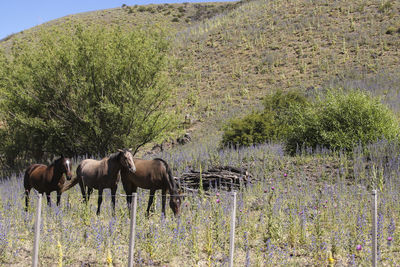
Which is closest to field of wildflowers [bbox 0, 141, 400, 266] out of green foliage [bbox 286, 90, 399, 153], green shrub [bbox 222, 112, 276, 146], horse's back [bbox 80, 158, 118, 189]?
horse's back [bbox 80, 158, 118, 189]

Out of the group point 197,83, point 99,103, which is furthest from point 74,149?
point 197,83

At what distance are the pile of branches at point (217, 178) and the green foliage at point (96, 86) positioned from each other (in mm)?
5526

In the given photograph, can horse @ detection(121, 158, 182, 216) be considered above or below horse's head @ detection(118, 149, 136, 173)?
below

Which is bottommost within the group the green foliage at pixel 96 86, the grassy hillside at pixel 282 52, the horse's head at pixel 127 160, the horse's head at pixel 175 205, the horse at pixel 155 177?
the horse's head at pixel 175 205

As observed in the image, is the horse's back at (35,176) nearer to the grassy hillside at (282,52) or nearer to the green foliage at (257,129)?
the green foliage at (257,129)

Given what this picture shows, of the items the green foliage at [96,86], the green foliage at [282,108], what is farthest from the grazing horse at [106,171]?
the green foliage at [282,108]

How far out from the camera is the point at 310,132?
13516 millimetres

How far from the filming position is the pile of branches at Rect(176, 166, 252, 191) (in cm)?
1024

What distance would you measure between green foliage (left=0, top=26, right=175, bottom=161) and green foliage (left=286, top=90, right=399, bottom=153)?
20.0ft

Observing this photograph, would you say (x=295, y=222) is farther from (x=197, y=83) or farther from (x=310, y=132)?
(x=197, y=83)

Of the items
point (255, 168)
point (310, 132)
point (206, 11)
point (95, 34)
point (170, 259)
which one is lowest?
point (170, 259)

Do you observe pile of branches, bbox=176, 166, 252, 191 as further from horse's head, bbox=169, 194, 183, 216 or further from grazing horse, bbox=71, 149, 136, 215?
horse's head, bbox=169, 194, 183, 216

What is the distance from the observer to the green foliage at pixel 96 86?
50.9ft

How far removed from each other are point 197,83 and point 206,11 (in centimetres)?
4058
